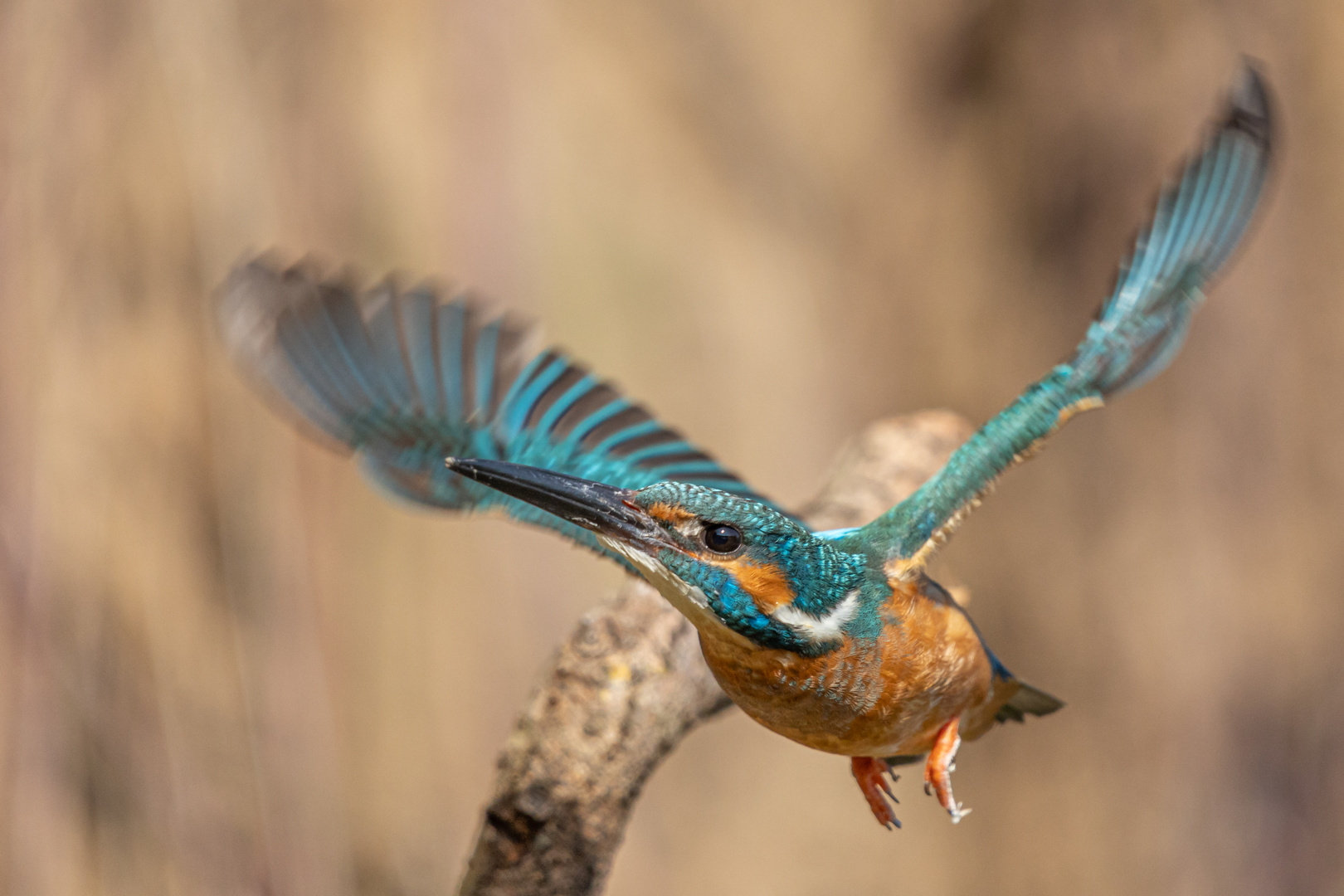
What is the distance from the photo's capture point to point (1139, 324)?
1737 mm

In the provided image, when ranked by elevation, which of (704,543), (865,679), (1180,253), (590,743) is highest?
(1180,253)

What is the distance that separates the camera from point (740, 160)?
4.02 metres

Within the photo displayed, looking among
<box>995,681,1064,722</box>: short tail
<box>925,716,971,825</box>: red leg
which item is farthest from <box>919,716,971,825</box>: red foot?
<box>995,681,1064,722</box>: short tail

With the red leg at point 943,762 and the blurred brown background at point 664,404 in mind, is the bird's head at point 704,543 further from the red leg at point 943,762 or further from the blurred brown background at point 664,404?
the blurred brown background at point 664,404

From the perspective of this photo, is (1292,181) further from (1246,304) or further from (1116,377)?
(1116,377)

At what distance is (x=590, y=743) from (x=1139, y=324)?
985 millimetres

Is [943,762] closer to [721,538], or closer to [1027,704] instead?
[1027,704]

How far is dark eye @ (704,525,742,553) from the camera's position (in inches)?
54.8

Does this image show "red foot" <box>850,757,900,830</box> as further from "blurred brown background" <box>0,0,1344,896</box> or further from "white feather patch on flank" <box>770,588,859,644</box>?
"blurred brown background" <box>0,0,1344,896</box>

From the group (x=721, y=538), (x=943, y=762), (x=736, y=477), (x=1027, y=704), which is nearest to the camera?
(x=721, y=538)

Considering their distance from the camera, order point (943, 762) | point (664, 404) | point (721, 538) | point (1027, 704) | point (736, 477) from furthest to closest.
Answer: point (664, 404)
point (736, 477)
point (1027, 704)
point (943, 762)
point (721, 538)

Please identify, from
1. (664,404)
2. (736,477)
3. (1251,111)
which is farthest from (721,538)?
(664,404)

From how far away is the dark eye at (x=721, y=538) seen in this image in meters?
1.39

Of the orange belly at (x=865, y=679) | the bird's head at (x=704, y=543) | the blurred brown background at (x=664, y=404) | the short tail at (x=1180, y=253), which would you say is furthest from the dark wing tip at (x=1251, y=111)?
the blurred brown background at (x=664, y=404)
